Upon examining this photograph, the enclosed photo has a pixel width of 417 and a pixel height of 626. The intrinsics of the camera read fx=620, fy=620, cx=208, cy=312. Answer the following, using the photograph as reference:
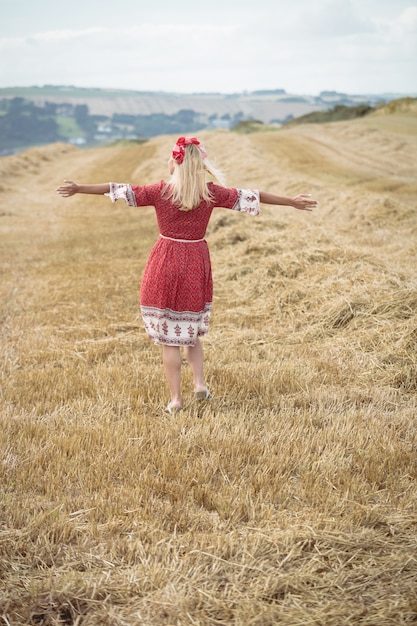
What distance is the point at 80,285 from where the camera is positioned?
830 cm

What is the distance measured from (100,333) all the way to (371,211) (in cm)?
753

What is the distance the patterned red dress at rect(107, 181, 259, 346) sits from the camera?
424 centimetres

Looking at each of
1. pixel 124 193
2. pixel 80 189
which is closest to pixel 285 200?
pixel 124 193

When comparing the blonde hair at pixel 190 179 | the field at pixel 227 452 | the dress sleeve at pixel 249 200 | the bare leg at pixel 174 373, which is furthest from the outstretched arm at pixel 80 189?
the field at pixel 227 452

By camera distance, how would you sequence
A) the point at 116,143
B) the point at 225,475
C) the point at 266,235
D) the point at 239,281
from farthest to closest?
the point at 116,143 → the point at 266,235 → the point at 239,281 → the point at 225,475

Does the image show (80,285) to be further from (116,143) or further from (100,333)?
(116,143)

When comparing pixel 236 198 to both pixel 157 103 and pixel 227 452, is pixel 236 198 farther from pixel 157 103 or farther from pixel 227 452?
pixel 157 103

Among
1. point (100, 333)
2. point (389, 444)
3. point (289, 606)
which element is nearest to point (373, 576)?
point (289, 606)

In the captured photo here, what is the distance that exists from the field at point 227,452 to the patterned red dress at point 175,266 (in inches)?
23.1

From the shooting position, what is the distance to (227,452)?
144 inches

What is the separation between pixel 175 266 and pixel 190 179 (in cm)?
59

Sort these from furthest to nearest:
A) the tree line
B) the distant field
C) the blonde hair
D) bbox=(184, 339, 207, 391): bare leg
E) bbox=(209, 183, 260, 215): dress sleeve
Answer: the distant field < the tree line < bbox=(184, 339, 207, 391): bare leg < bbox=(209, 183, 260, 215): dress sleeve < the blonde hair

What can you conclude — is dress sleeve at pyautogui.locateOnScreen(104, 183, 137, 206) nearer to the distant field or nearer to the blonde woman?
the blonde woman

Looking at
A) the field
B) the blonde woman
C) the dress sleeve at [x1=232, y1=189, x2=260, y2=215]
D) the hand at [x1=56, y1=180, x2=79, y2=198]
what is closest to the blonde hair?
the blonde woman
